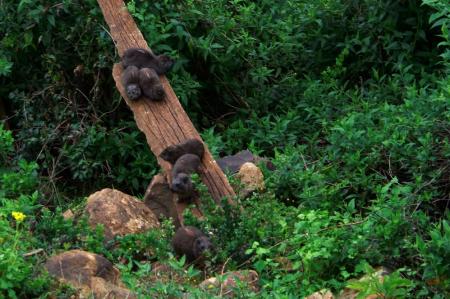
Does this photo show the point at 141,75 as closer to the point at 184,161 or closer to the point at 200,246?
the point at 184,161

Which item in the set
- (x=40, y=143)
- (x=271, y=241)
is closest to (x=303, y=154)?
(x=271, y=241)

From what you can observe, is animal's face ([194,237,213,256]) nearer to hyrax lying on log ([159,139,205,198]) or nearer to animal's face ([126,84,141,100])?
hyrax lying on log ([159,139,205,198])

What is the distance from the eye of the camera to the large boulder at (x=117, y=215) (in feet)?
26.1

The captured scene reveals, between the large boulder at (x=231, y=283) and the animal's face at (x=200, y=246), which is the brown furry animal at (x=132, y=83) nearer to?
the animal's face at (x=200, y=246)

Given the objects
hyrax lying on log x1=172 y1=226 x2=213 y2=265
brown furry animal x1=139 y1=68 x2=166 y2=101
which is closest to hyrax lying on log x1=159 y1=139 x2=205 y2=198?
hyrax lying on log x1=172 y1=226 x2=213 y2=265

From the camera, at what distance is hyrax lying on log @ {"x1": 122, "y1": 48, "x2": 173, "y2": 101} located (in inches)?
344

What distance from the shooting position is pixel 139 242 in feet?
25.6

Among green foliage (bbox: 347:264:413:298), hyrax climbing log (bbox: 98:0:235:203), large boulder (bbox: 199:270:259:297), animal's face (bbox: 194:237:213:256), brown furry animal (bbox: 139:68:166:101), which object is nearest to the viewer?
green foliage (bbox: 347:264:413:298)

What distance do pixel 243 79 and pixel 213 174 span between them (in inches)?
118

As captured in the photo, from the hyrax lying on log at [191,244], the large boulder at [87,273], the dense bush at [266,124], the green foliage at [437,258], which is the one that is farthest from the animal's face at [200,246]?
the green foliage at [437,258]

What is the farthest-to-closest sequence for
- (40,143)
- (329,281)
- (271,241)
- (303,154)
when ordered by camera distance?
1. (40,143)
2. (303,154)
3. (271,241)
4. (329,281)

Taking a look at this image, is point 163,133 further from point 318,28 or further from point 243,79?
point 318,28

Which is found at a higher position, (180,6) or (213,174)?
(180,6)

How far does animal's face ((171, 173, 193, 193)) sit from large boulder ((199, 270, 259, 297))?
1.23 meters
